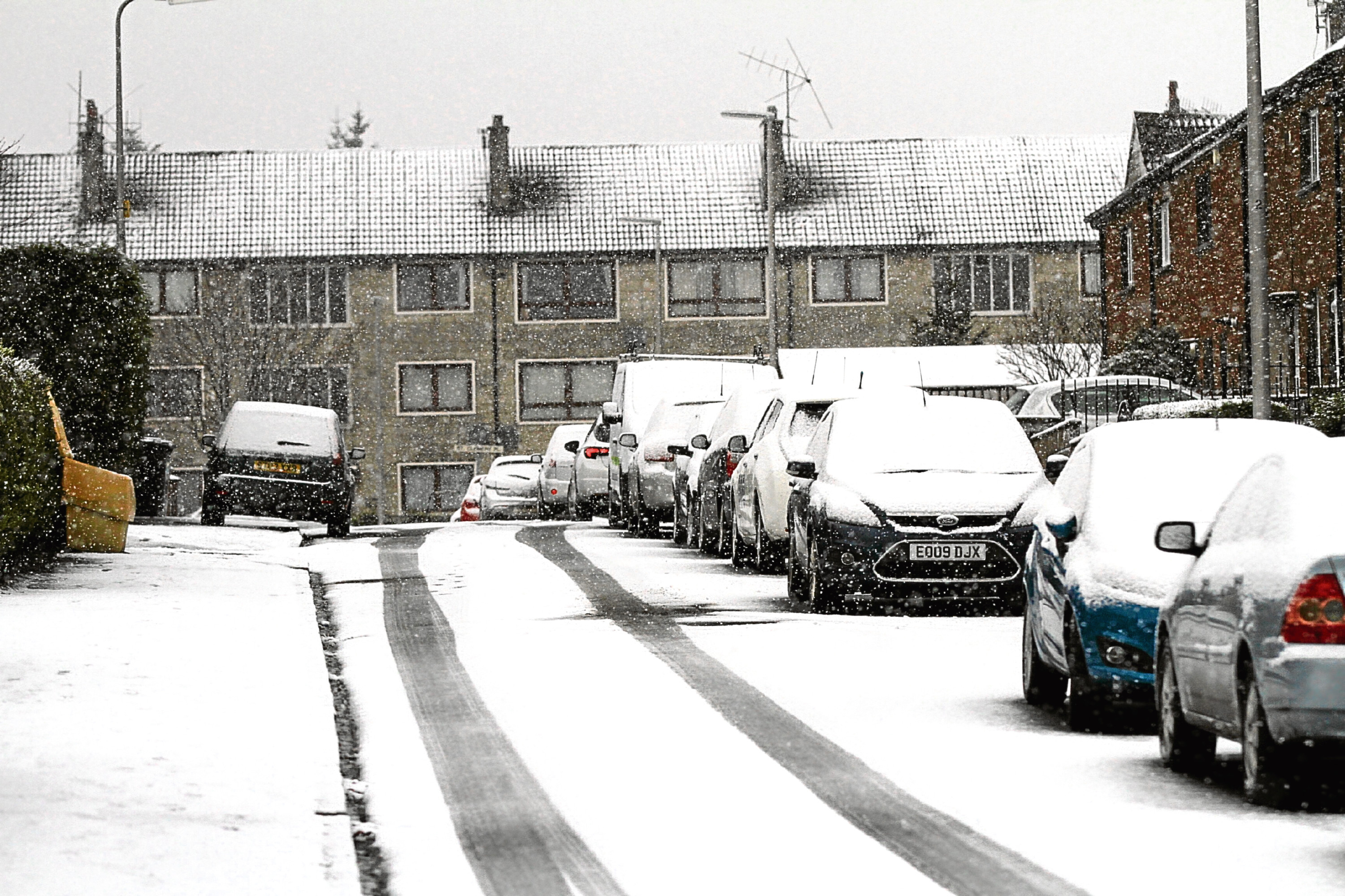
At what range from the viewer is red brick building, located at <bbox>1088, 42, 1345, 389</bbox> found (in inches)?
1335

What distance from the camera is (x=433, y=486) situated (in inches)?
2766

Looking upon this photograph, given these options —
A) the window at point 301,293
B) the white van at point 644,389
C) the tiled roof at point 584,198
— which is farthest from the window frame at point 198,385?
the white van at point 644,389

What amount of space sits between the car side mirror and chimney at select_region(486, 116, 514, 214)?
61924 mm

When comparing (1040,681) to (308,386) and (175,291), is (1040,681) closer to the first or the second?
(308,386)

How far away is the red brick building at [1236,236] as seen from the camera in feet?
111

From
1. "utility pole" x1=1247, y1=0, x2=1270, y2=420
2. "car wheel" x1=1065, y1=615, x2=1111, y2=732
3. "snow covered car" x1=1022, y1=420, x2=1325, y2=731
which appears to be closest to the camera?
"snow covered car" x1=1022, y1=420, x2=1325, y2=731

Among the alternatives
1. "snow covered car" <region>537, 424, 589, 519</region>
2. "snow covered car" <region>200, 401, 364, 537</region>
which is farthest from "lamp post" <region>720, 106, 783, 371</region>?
"snow covered car" <region>200, 401, 364, 537</region>

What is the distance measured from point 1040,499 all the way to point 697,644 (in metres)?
3.28

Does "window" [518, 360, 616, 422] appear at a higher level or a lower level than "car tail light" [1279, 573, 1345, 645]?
higher

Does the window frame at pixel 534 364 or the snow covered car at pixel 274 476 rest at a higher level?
the window frame at pixel 534 364

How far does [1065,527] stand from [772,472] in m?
9.04

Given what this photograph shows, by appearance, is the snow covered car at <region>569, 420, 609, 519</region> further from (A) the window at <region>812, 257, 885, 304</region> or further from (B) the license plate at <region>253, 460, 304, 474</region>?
(A) the window at <region>812, 257, 885, 304</region>

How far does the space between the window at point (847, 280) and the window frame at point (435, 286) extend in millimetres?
10235

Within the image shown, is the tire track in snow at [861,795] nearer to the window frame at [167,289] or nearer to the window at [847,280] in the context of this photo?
the window at [847,280]
